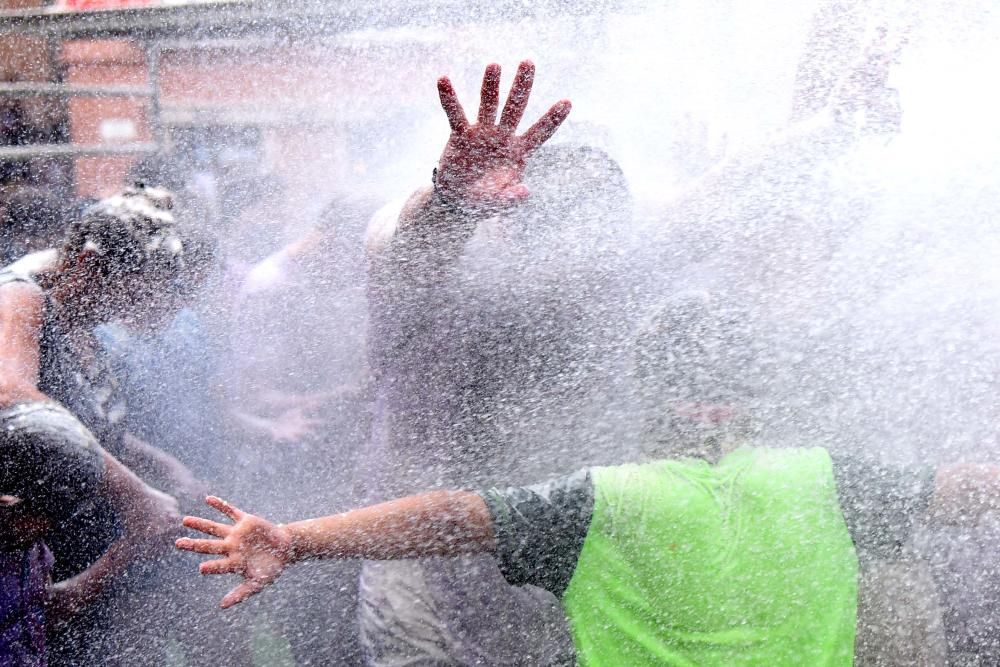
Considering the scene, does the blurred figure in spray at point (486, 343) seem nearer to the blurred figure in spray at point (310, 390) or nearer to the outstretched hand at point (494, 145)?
the outstretched hand at point (494, 145)

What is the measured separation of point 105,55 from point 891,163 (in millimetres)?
2087

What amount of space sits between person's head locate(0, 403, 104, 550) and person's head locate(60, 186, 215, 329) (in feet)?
1.12

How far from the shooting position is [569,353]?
1917 mm

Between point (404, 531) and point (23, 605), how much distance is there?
698 mm

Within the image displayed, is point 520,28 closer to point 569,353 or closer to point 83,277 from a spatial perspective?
point 569,353

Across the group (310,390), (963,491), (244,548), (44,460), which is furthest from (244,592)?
(963,491)

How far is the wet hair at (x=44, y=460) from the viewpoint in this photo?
140cm

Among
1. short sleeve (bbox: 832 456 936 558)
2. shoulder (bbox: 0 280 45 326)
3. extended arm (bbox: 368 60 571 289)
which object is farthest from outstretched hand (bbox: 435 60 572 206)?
shoulder (bbox: 0 280 45 326)

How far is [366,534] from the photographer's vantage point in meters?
1.37

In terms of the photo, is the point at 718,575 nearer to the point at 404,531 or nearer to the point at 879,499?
the point at 879,499

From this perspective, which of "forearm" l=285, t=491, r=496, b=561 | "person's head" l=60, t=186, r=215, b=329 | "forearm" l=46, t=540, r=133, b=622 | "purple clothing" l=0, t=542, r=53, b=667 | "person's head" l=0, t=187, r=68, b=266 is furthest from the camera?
"person's head" l=0, t=187, r=68, b=266

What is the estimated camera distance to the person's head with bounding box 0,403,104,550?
141cm

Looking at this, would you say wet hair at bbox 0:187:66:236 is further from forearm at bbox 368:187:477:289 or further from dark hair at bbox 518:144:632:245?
dark hair at bbox 518:144:632:245

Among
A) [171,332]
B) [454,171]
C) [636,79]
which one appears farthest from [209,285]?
[636,79]
